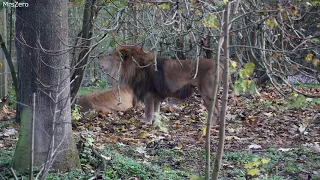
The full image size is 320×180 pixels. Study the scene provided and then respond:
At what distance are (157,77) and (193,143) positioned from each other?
2.60 m

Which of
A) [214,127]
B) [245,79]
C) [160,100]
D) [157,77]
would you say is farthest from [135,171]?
[160,100]

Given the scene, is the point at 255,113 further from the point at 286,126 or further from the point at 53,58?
the point at 53,58

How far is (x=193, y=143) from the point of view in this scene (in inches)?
271


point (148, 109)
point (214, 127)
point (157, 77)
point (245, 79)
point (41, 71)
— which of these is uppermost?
point (245, 79)

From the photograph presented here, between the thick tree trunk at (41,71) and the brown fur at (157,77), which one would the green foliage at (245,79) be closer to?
the thick tree trunk at (41,71)

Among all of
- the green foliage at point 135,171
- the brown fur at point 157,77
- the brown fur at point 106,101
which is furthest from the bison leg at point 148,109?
the green foliage at point 135,171

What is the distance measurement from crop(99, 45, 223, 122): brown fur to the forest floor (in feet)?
1.54

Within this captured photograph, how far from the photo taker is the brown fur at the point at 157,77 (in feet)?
29.4

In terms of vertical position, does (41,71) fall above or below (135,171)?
above

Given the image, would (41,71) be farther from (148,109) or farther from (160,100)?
(160,100)

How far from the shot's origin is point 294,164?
553 centimetres

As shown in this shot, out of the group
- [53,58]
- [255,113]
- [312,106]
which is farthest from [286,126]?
[53,58]

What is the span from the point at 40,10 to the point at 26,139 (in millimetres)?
1245

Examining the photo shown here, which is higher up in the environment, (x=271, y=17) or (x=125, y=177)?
(x=271, y=17)
